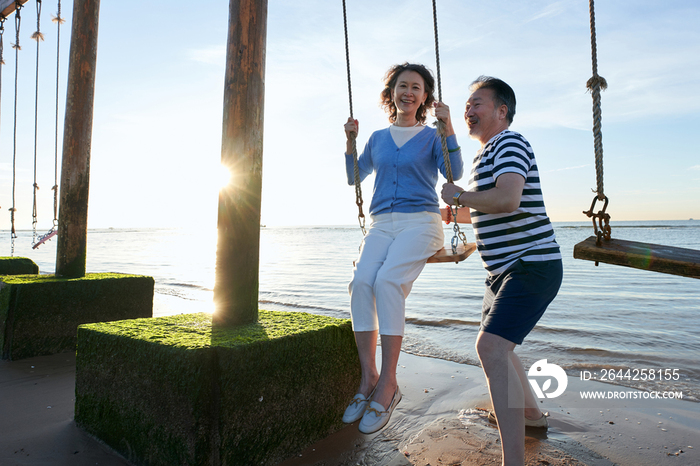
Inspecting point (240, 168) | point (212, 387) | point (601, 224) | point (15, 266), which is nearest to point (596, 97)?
point (601, 224)

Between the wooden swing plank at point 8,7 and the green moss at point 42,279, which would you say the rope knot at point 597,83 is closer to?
the green moss at point 42,279

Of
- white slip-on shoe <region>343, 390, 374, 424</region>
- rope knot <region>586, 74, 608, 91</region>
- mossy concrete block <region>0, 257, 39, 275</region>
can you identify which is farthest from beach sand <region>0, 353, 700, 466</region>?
mossy concrete block <region>0, 257, 39, 275</region>

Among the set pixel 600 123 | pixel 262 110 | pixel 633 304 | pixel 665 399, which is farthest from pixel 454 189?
pixel 633 304

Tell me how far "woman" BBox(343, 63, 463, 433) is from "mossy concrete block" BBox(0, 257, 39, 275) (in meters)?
5.92

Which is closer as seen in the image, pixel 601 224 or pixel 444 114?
pixel 601 224

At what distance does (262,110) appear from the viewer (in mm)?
2867

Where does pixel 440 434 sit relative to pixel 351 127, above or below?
below

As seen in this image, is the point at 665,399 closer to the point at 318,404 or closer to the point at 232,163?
the point at 318,404

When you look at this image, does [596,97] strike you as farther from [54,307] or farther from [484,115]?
[54,307]

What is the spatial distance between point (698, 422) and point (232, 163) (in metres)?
3.87

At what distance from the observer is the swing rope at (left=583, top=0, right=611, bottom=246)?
2223 millimetres

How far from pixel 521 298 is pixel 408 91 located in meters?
1.76

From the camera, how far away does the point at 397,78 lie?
3.23m

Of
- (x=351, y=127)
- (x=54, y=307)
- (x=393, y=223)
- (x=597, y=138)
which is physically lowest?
(x=54, y=307)
